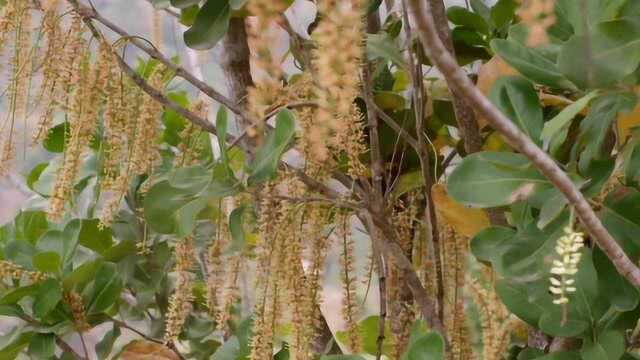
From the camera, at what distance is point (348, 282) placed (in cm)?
84

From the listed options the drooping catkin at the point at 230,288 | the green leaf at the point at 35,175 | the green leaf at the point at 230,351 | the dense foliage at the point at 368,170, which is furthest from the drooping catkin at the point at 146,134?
the green leaf at the point at 35,175

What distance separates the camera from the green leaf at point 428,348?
727 mm

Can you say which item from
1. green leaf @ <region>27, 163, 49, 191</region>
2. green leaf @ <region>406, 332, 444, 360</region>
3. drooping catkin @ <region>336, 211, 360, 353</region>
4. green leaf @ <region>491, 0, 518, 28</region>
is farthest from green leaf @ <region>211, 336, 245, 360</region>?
green leaf @ <region>27, 163, 49, 191</region>

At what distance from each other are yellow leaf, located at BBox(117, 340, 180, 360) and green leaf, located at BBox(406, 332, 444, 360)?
389 millimetres

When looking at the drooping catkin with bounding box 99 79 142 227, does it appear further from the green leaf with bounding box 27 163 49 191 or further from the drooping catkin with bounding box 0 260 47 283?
the green leaf with bounding box 27 163 49 191

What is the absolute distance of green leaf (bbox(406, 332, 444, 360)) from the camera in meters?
0.73

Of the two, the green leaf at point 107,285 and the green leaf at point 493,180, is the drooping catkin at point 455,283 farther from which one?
the green leaf at point 107,285

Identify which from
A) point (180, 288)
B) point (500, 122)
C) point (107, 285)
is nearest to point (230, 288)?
point (180, 288)

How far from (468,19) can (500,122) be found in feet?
1.51

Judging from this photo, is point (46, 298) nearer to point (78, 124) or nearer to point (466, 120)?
point (78, 124)

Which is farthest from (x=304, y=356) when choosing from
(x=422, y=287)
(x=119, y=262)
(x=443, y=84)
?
(x=119, y=262)

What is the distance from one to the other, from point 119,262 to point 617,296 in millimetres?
613

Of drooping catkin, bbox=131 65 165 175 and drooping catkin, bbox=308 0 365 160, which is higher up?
drooping catkin, bbox=131 65 165 175

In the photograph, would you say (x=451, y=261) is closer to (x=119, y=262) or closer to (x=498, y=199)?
(x=498, y=199)
